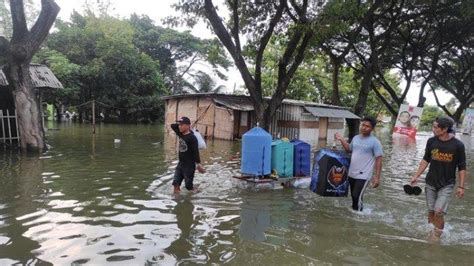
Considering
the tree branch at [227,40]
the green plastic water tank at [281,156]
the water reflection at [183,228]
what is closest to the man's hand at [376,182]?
the green plastic water tank at [281,156]

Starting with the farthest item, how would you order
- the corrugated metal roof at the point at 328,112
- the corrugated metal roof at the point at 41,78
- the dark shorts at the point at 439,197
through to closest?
the corrugated metal roof at the point at 328,112 < the corrugated metal roof at the point at 41,78 < the dark shorts at the point at 439,197

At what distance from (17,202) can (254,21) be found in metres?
12.4

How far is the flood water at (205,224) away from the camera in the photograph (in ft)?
17.0

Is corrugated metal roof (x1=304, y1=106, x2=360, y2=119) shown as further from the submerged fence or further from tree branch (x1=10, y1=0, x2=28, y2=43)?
tree branch (x1=10, y1=0, x2=28, y2=43)

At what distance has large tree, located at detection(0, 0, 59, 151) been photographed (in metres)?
13.9

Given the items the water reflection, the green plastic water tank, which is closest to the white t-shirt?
the green plastic water tank

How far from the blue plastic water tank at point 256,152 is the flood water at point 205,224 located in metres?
0.54

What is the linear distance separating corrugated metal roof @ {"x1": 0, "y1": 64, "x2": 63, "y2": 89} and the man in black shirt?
15.7 meters

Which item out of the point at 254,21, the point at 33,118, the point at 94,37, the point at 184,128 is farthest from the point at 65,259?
the point at 94,37

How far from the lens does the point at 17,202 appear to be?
24.8ft

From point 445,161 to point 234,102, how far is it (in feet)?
66.7

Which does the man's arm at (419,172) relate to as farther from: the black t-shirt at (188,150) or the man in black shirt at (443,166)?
the black t-shirt at (188,150)

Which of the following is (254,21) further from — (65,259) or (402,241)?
(65,259)

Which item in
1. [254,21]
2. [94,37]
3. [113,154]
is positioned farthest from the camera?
[94,37]
